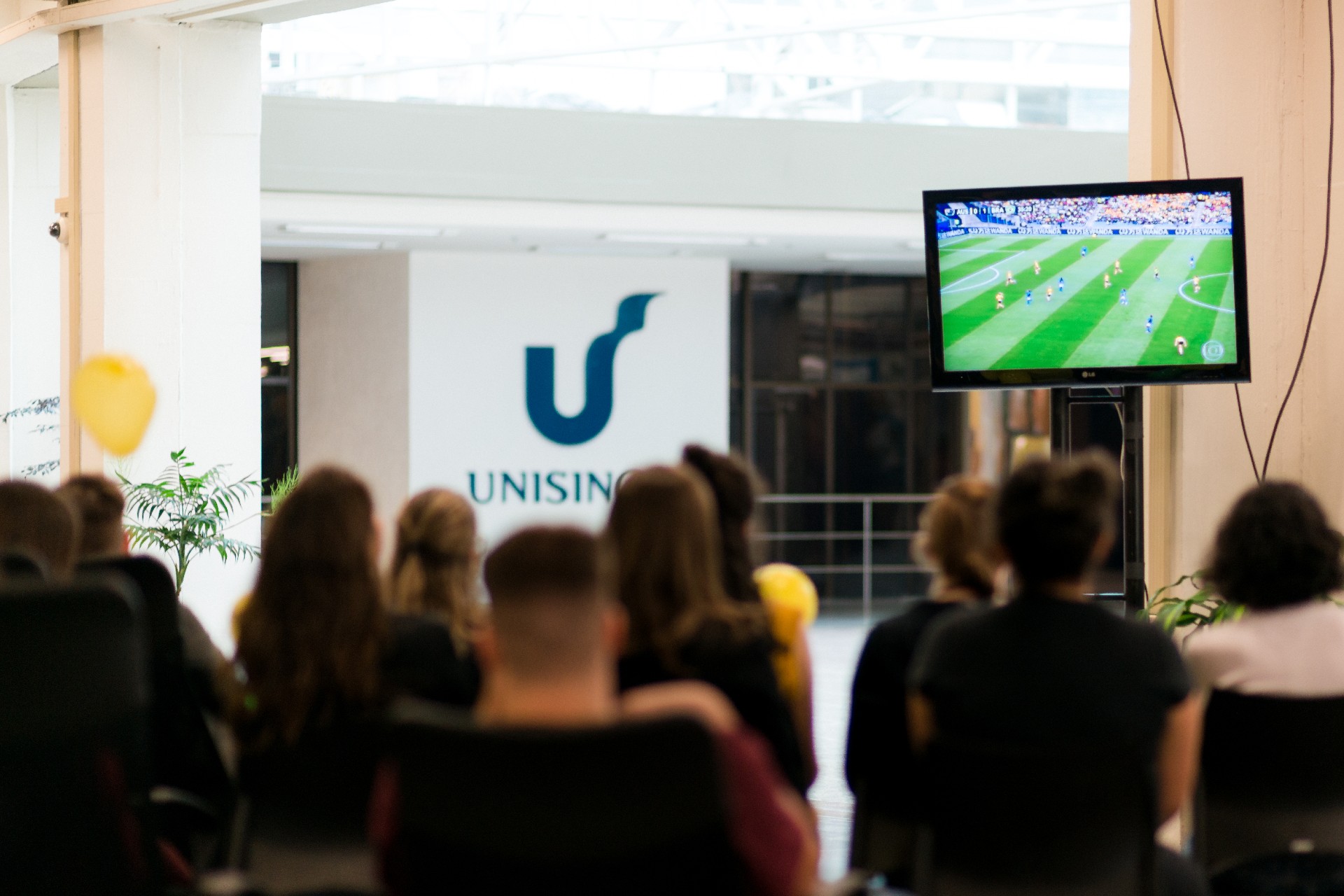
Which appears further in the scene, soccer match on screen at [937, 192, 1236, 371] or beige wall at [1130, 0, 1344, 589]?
beige wall at [1130, 0, 1344, 589]

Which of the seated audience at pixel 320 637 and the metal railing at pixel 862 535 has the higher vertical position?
the seated audience at pixel 320 637

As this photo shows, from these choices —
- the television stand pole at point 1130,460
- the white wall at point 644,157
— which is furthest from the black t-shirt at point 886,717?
the white wall at point 644,157

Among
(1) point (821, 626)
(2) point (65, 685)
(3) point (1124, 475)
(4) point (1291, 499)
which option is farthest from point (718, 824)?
(1) point (821, 626)

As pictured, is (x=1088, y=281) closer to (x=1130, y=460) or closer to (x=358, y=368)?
(x=1130, y=460)

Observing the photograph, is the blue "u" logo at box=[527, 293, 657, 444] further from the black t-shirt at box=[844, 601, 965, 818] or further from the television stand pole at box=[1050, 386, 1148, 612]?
the black t-shirt at box=[844, 601, 965, 818]

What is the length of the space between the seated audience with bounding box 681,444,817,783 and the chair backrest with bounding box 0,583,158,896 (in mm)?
1125

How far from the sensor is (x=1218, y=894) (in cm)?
274

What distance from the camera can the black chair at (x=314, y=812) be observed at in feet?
8.13

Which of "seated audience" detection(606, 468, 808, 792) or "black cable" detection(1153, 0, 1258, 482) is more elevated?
"black cable" detection(1153, 0, 1258, 482)

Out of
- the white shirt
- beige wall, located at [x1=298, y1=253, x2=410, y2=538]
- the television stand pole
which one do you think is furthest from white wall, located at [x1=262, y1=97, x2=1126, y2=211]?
the white shirt

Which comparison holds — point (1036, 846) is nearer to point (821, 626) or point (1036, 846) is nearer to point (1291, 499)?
point (1291, 499)

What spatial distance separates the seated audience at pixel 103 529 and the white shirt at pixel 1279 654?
6.76ft

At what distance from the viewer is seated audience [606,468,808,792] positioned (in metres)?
2.49

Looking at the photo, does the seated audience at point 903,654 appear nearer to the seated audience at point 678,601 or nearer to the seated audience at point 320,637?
the seated audience at point 678,601
